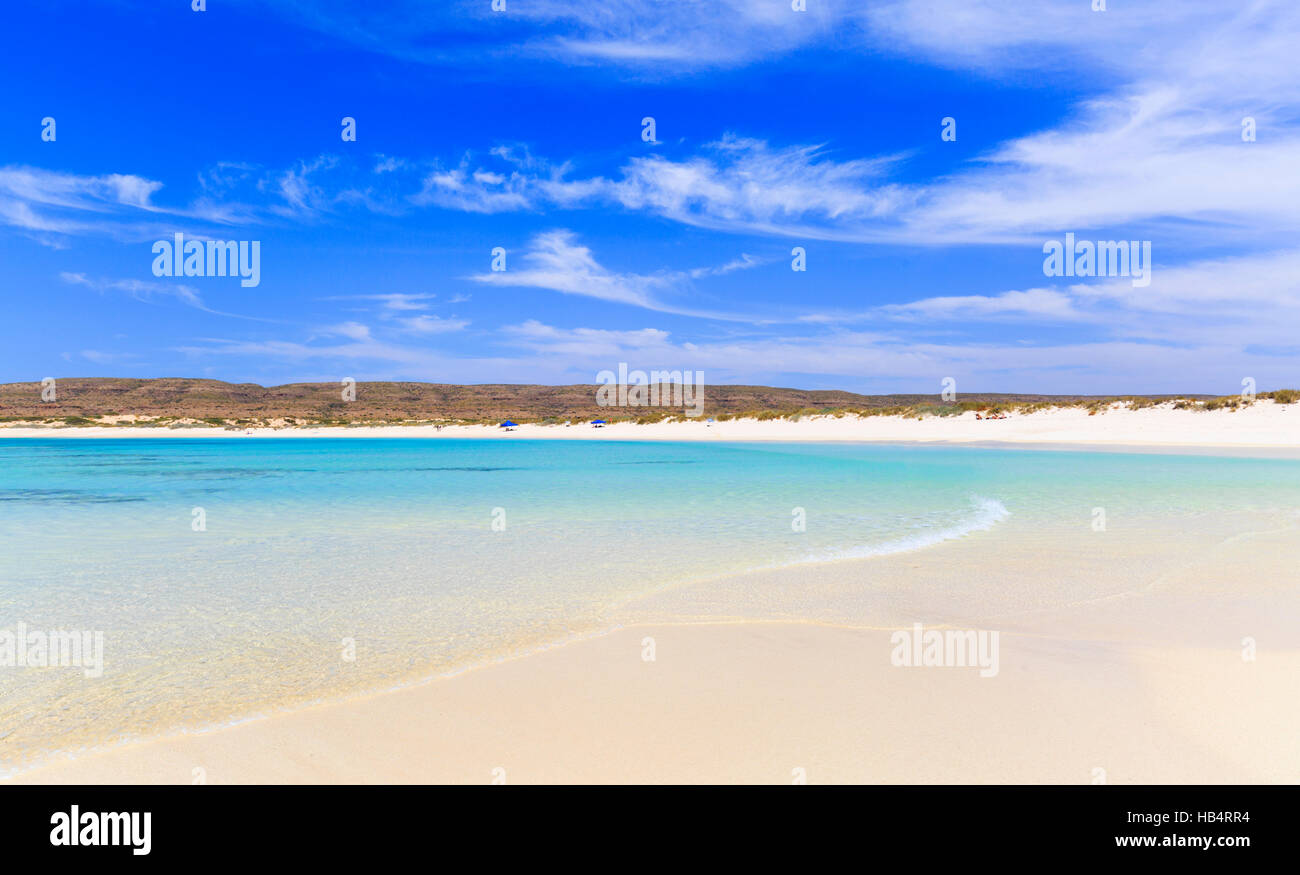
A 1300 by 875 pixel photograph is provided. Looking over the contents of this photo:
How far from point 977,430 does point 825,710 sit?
143 ft

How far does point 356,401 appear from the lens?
10675cm

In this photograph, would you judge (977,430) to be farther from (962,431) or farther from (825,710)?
(825,710)

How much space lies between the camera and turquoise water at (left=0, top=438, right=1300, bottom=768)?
440 centimetres

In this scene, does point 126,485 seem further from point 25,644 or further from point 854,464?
point 854,464

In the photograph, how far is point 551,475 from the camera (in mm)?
21312

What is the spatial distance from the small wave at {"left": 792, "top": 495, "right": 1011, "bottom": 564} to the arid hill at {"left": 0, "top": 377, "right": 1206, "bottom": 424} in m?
62.2

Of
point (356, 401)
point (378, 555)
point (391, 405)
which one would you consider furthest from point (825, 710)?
point (356, 401)

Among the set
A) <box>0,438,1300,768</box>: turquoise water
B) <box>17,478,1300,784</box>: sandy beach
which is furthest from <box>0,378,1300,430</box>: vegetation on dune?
<box>17,478,1300,784</box>: sandy beach

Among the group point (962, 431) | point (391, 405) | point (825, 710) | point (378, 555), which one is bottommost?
point (825, 710)

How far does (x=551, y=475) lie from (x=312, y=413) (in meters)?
81.3

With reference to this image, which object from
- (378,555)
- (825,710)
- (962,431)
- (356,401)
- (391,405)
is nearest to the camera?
(825,710)

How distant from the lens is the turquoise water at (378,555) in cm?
440

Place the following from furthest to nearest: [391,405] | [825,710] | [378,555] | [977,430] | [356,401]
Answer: [356,401]
[391,405]
[977,430]
[378,555]
[825,710]
